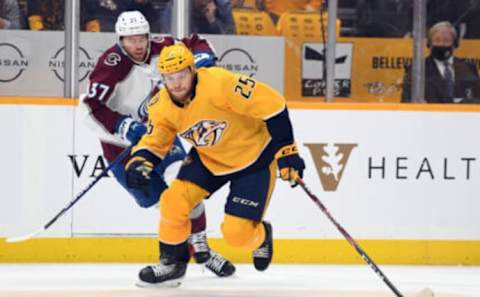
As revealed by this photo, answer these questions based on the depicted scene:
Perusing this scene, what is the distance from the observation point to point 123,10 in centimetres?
697

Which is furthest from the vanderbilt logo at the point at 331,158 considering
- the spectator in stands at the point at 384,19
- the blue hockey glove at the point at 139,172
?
the blue hockey glove at the point at 139,172

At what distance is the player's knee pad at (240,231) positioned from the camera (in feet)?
17.9

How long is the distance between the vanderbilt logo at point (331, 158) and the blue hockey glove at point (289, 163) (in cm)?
176

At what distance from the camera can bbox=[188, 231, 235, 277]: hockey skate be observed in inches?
233

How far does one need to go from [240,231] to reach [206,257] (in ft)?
1.72

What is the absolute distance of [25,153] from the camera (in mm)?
6902

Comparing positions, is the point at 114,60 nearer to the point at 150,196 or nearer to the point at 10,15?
the point at 150,196

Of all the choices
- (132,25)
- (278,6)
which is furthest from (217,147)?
(278,6)

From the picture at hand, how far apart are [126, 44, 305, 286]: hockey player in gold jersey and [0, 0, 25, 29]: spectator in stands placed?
1.79m

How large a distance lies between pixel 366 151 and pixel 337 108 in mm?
277

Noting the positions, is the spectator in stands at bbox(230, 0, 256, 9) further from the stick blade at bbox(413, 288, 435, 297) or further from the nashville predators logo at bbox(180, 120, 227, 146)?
the stick blade at bbox(413, 288, 435, 297)

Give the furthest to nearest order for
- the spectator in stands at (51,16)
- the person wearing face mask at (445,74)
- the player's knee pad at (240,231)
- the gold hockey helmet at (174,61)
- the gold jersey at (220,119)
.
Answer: the person wearing face mask at (445,74), the spectator in stands at (51,16), the player's knee pad at (240,231), the gold jersey at (220,119), the gold hockey helmet at (174,61)

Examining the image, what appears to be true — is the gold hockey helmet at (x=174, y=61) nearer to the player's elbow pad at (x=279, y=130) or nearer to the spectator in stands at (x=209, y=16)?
the player's elbow pad at (x=279, y=130)

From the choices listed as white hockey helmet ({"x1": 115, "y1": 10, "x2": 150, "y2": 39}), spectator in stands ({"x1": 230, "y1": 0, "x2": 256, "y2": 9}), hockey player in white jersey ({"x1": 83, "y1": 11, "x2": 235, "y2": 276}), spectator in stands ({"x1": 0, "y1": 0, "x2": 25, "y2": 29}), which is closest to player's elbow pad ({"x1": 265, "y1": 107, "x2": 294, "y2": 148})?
hockey player in white jersey ({"x1": 83, "y1": 11, "x2": 235, "y2": 276})
